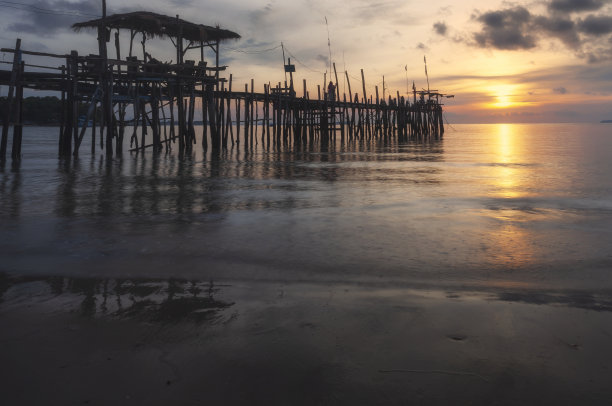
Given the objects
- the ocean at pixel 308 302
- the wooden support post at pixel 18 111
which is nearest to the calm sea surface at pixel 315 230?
the ocean at pixel 308 302

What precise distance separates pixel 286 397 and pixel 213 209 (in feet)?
20.5

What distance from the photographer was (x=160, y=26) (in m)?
22.0

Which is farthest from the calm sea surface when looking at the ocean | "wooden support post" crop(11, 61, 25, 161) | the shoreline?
"wooden support post" crop(11, 61, 25, 161)

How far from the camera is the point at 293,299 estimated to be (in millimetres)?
3691

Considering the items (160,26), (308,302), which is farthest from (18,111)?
(308,302)

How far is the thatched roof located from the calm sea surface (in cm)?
1128

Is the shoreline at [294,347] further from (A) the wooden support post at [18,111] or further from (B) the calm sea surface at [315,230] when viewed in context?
(A) the wooden support post at [18,111]

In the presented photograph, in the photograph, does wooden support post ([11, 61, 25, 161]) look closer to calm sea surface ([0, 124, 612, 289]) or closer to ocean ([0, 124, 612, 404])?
calm sea surface ([0, 124, 612, 289])

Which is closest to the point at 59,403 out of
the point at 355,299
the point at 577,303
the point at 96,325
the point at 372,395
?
the point at 96,325

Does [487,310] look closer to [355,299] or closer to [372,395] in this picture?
[355,299]

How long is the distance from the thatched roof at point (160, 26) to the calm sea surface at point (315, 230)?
37.0 feet

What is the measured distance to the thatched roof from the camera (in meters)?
21.0

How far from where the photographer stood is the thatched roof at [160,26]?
20984mm

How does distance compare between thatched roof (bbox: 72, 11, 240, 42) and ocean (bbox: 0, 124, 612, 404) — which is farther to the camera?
thatched roof (bbox: 72, 11, 240, 42)
